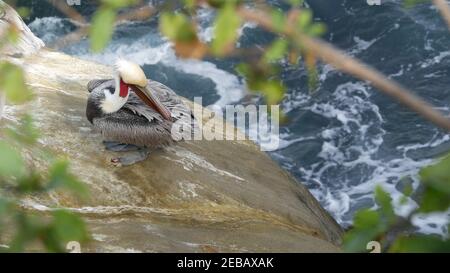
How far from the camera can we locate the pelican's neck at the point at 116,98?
6.90 meters

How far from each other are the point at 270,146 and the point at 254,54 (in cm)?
1204

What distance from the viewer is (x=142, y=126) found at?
24.0ft

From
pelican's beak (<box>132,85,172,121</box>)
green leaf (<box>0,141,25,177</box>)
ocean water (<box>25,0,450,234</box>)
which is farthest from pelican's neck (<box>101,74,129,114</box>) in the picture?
ocean water (<box>25,0,450,234</box>)

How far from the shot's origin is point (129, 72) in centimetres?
678

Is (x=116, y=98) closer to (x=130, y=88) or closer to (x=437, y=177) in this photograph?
(x=130, y=88)

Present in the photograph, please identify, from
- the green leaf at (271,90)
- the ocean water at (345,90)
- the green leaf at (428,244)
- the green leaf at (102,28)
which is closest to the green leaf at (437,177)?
the green leaf at (428,244)

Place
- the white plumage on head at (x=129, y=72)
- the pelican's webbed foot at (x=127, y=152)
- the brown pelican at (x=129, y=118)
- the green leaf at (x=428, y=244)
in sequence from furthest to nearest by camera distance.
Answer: the pelican's webbed foot at (x=127, y=152), the brown pelican at (x=129, y=118), the white plumage on head at (x=129, y=72), the green leaf at (x=428, y=244)

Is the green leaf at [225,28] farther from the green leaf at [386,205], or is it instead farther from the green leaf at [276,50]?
the green leaf at [386,205]

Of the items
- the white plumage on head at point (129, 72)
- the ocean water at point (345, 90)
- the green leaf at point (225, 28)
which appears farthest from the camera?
the ocean water at point (345, 90)

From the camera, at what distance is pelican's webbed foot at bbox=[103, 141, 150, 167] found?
24.1 ft

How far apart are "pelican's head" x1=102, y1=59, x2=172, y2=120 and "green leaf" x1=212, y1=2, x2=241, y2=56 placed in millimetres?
4942

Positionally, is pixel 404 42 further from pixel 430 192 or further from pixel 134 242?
pixel 430 192

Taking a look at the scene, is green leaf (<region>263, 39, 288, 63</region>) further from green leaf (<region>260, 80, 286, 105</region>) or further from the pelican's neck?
the pelican's neck

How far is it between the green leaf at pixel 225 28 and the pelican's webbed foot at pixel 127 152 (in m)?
5.56
